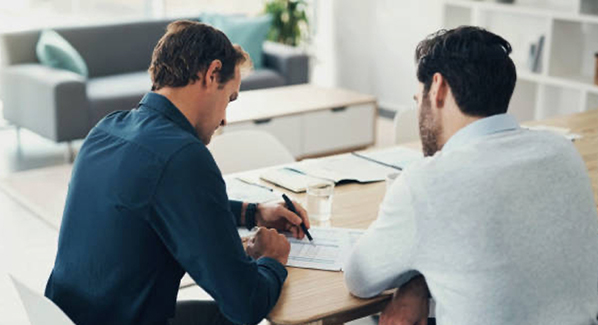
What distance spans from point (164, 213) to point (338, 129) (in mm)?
3745

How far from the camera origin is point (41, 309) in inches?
67.6

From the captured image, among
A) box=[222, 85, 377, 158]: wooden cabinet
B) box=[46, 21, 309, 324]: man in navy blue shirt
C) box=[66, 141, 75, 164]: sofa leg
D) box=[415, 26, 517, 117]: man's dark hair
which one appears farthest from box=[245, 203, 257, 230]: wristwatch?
box=[66, 141, 75, 164]: sofa leg

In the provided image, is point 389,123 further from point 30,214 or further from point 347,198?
point 347,198

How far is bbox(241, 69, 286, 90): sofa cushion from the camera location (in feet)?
19.7

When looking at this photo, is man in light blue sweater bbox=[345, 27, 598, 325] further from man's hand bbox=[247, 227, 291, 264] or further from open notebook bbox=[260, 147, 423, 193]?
open notebook bbox=[260, 147, 423, 193]

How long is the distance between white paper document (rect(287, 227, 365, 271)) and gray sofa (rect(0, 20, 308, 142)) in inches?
A: 132

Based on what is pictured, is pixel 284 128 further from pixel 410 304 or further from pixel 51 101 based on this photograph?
pixel 410 304

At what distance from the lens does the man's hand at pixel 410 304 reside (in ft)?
5.87

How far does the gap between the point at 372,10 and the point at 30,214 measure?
352 centimetres

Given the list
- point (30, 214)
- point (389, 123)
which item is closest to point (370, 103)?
point (389, 123)

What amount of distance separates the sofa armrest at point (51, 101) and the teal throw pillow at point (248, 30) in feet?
Answer: 4.36

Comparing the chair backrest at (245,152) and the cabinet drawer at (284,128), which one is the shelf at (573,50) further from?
the chair backrest at (245,152)

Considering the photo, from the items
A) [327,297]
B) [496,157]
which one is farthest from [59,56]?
[496,157]

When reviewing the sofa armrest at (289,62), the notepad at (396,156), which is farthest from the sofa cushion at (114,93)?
the notepad at (396,156)
